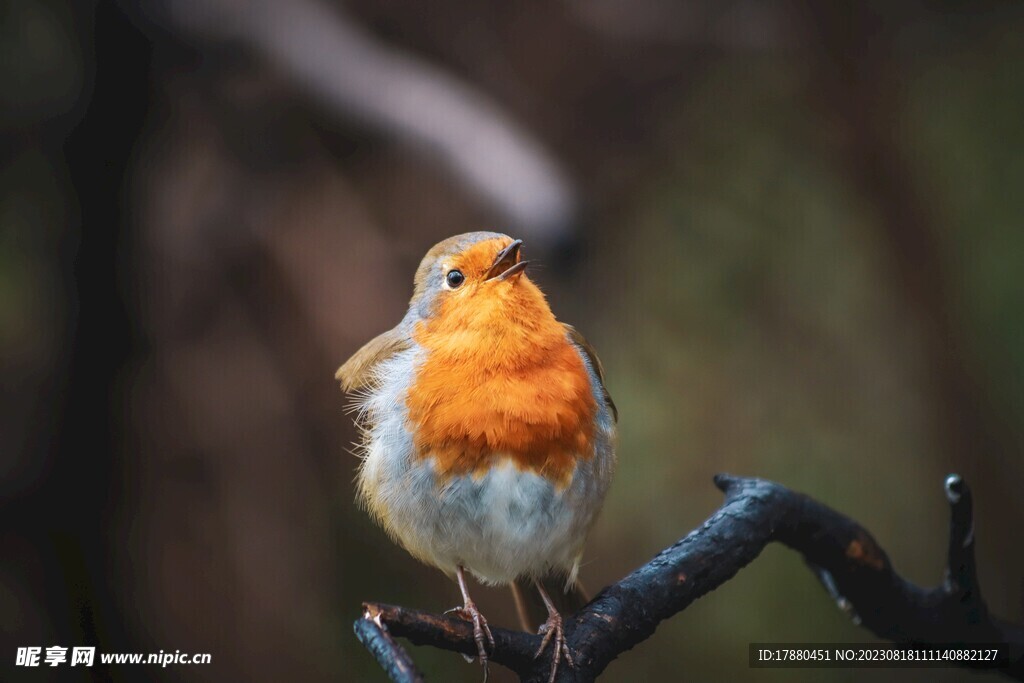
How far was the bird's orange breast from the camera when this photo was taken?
1.56 meters

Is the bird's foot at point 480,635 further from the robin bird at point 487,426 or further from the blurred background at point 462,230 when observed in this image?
the blurred background at point 462,230

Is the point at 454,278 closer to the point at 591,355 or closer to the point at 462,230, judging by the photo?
the point at 591,355

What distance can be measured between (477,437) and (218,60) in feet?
4.08

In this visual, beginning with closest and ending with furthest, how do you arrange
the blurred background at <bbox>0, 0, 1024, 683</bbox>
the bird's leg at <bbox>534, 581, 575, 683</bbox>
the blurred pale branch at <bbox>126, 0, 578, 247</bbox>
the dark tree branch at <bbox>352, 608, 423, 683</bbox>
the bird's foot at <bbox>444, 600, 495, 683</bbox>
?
the dark tree branch at <bbox>352, 608, 423, 683</bbox> < the bird's foot at <bbox>444, 600, 495, 683</bbox> < the bird's leg at <bbox>534, 581, 575, 683</bbox> < the blurred pale branch at <bbox>126, 0, 578, 247</bbox> < the blurred background at <bbox>0, 0, 1024, 683</bbox>

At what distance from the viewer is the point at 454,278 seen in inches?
63.8

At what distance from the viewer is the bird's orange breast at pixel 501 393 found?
5.11 feet


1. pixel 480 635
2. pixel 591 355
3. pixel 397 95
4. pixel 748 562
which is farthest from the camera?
pixel 397 95

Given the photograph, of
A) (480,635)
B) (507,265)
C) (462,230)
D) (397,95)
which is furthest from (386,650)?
(462,230)

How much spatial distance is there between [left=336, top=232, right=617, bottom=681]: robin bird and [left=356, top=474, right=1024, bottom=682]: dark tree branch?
6 cm

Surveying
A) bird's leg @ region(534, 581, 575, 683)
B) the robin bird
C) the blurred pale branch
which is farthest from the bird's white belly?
the blurred pale branch

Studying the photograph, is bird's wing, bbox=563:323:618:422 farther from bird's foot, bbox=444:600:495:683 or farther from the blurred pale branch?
bird's foot, bbox=444:600:495:683

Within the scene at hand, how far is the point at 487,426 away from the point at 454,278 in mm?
244

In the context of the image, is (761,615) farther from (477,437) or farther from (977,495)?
(477,437)

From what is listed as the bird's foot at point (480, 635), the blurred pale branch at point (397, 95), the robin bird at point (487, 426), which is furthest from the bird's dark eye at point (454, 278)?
the bird's foot at point (480, 635)
